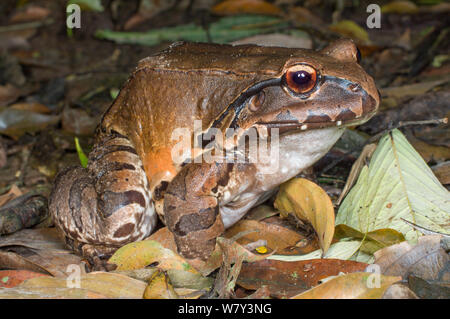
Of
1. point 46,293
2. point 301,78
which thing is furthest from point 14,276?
point 301,78

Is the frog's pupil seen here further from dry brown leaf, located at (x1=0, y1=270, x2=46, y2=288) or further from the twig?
the twig

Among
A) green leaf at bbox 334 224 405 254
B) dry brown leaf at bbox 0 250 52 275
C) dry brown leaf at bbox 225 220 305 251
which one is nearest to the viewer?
green leaf at bbox 334 224 405 254

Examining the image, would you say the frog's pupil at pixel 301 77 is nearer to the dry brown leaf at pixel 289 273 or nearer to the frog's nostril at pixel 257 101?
the frog's nostril at pixel 257 101

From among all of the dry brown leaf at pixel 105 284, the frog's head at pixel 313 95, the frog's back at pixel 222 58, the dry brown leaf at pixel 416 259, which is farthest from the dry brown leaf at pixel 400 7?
the dry brown leaf at pixel 105 284

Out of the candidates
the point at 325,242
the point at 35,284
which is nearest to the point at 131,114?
the point at 35,284

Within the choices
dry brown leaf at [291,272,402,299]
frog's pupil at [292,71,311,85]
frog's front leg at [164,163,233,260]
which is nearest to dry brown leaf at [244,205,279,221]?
frog's front leg at [164,163,233,260]

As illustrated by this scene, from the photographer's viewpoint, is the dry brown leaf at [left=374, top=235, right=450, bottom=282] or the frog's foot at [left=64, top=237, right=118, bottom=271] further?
the frog's foot at [left=64, top=237, right=118, bottom=271]

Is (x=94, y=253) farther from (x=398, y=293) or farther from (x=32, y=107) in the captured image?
(x=32, y=107)
